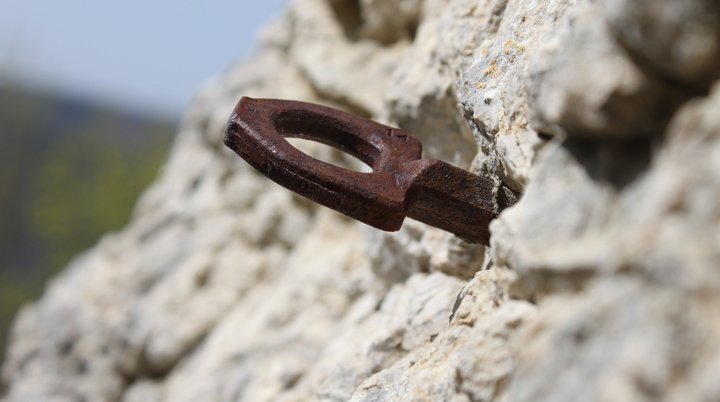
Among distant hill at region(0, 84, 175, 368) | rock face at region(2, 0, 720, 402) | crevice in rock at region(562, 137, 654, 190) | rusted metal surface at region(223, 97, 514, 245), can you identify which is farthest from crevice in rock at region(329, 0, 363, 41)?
distant hill at region(0, 84, 175, 368)

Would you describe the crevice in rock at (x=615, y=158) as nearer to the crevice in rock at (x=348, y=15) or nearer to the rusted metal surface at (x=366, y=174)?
the rusted metal surface at (x=366, y=174)

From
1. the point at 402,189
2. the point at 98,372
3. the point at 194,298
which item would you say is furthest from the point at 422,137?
the point at 98,372

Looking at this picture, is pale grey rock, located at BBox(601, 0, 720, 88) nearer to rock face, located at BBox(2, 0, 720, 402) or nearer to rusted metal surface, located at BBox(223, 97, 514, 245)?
rock face, located at BBox(2, 0, 720, 402)

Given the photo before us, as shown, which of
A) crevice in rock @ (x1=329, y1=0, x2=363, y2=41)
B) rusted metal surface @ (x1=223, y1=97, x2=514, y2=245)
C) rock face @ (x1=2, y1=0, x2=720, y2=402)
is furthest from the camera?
crevice in rock @ (x1=329, y1=0, x2=363, y2=41)

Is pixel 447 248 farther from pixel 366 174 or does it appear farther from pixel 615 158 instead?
pixel 615 158

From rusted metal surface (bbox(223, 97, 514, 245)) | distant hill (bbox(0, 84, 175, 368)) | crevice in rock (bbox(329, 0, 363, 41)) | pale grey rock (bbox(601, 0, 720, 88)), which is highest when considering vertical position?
distant hill (bbox(0, 84, 175, 368))

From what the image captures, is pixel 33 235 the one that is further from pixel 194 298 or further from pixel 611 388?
pixel 611 388

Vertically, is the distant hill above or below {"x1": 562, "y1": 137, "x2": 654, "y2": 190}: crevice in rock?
above
